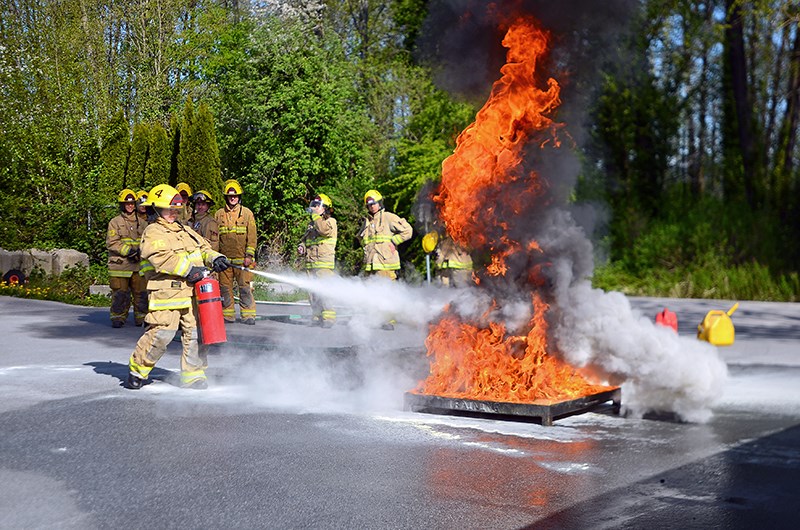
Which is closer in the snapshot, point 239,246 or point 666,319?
point 666,319

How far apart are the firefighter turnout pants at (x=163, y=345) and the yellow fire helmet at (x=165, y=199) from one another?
3.26 feet

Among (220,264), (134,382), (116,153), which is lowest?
(134,382)

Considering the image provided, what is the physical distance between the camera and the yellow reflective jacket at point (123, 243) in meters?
13.2

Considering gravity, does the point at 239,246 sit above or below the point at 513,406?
above

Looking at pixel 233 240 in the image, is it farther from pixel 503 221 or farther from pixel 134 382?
pixel 503 221

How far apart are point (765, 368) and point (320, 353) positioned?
15.9 feet

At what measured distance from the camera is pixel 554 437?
20.5 feet

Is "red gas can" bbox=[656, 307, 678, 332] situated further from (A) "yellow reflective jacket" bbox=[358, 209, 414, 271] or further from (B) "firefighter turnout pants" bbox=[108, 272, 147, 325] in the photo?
(B) "firefighter turnout pants" bbox=[108, 272, 147, 325]

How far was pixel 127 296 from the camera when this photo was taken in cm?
1305

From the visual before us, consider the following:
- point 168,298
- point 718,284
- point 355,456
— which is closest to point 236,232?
point 168,298

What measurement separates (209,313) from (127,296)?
534 centimetres

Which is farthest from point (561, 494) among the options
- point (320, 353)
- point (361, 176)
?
point (361, 176)

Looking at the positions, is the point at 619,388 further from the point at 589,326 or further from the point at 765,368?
the point at 765,368

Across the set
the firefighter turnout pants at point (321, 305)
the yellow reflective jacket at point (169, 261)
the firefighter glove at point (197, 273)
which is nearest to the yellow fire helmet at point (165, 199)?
the yellow reflective jacket at point (169, 261)
